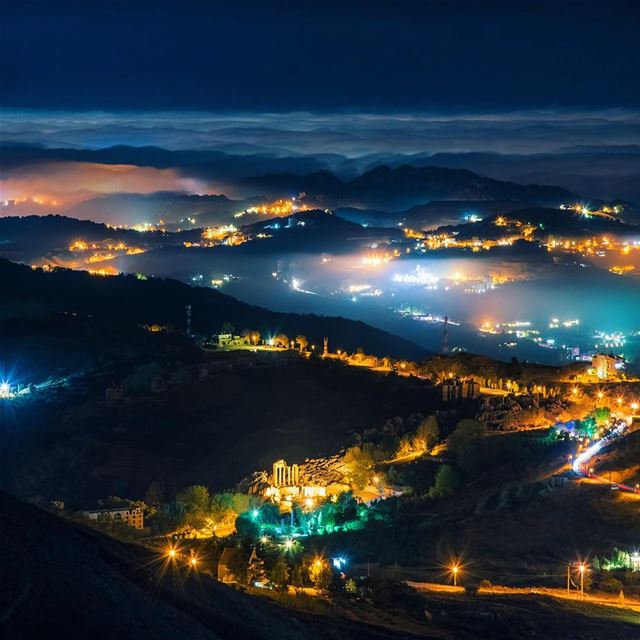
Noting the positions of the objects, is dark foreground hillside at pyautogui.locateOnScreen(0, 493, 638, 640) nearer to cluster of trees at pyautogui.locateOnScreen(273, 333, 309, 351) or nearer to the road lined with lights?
the road lined with lights

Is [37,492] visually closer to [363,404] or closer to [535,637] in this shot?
[363,404]

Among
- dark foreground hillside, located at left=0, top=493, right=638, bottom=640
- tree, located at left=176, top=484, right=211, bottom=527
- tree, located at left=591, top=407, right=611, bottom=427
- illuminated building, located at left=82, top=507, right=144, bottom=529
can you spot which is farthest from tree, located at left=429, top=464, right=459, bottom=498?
dark foreground hillside, located at left=0, top=493, right=638, bottom=640

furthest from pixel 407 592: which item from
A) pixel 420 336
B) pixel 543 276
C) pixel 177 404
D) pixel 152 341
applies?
pixel 543 276

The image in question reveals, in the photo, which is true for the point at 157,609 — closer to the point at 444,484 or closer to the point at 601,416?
the point at 444,484

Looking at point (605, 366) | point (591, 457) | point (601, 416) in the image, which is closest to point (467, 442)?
point (601, 416)

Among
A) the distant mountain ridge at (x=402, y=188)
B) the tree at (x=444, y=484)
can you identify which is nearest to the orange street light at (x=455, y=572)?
the tree at (x=444, y=484)
